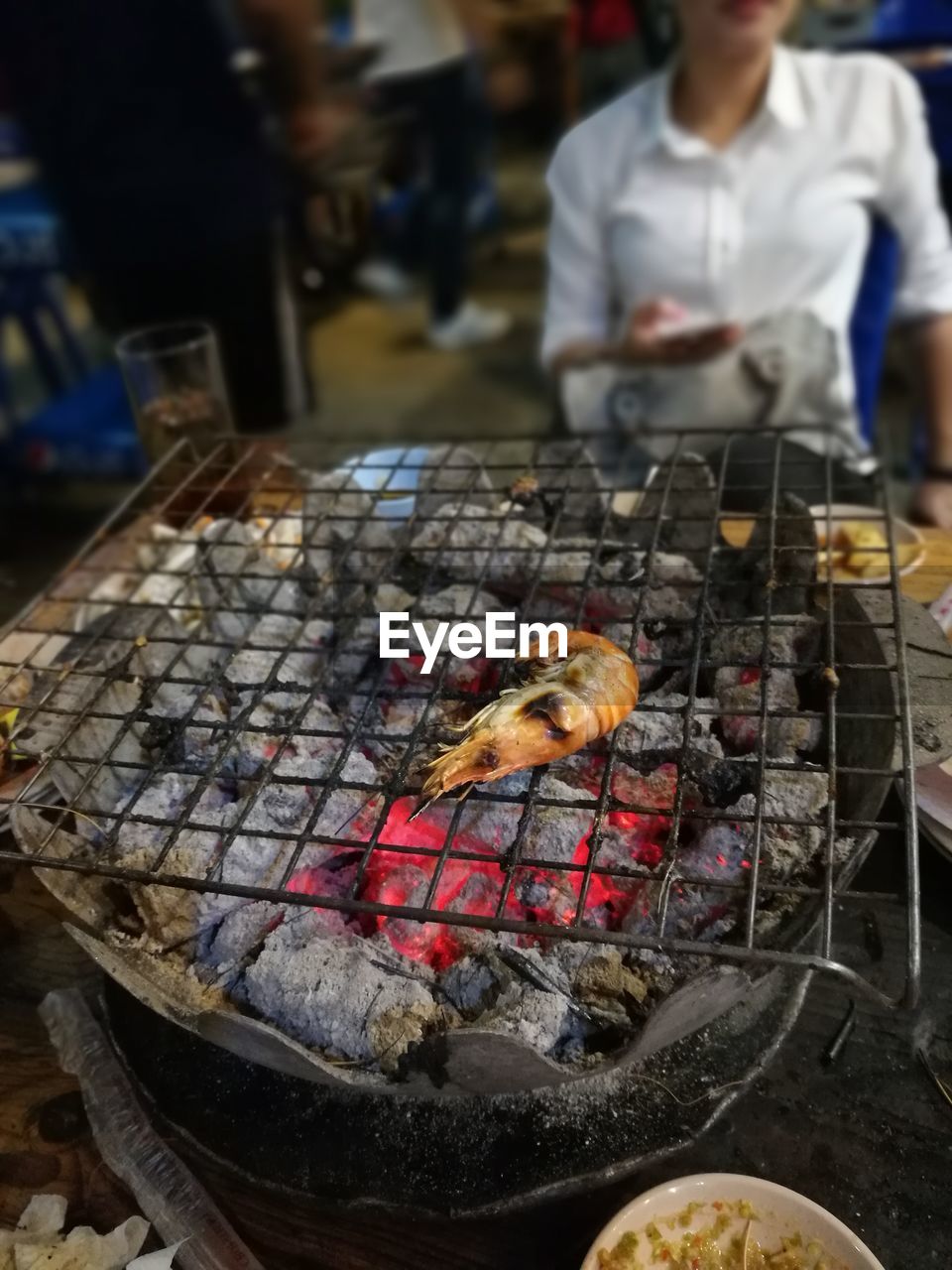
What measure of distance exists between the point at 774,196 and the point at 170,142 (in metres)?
2.57

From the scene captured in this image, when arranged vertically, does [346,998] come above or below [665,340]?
below

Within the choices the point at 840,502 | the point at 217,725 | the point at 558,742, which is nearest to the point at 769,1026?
the point at 558,742

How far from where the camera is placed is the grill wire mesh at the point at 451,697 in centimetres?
114

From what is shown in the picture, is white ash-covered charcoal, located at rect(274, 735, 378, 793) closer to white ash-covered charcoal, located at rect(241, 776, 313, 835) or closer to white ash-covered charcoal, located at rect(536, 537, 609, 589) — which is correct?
white ash-covered charcoal, located at rect(241, 776, 313, 835)

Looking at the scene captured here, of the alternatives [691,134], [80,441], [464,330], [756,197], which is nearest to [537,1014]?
[756,197]

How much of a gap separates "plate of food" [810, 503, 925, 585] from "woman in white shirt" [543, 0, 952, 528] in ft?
1.41

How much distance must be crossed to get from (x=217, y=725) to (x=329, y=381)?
17.3ft

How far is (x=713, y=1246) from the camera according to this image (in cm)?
113

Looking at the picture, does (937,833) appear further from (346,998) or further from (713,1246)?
(346,998)

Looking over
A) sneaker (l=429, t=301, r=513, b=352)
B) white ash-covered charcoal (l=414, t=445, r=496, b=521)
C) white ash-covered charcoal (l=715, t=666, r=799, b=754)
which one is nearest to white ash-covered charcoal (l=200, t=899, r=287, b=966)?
white ash-covered charcoal (l=715, t=666, r=799, b=754)

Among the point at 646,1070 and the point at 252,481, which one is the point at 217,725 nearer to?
the point at 646,1070

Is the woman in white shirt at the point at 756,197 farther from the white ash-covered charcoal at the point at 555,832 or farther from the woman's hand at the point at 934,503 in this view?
the white ash-covered charcoal at the point at 555,832

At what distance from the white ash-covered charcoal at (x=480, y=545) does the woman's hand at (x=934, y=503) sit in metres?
1.24

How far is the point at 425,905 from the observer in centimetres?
112
